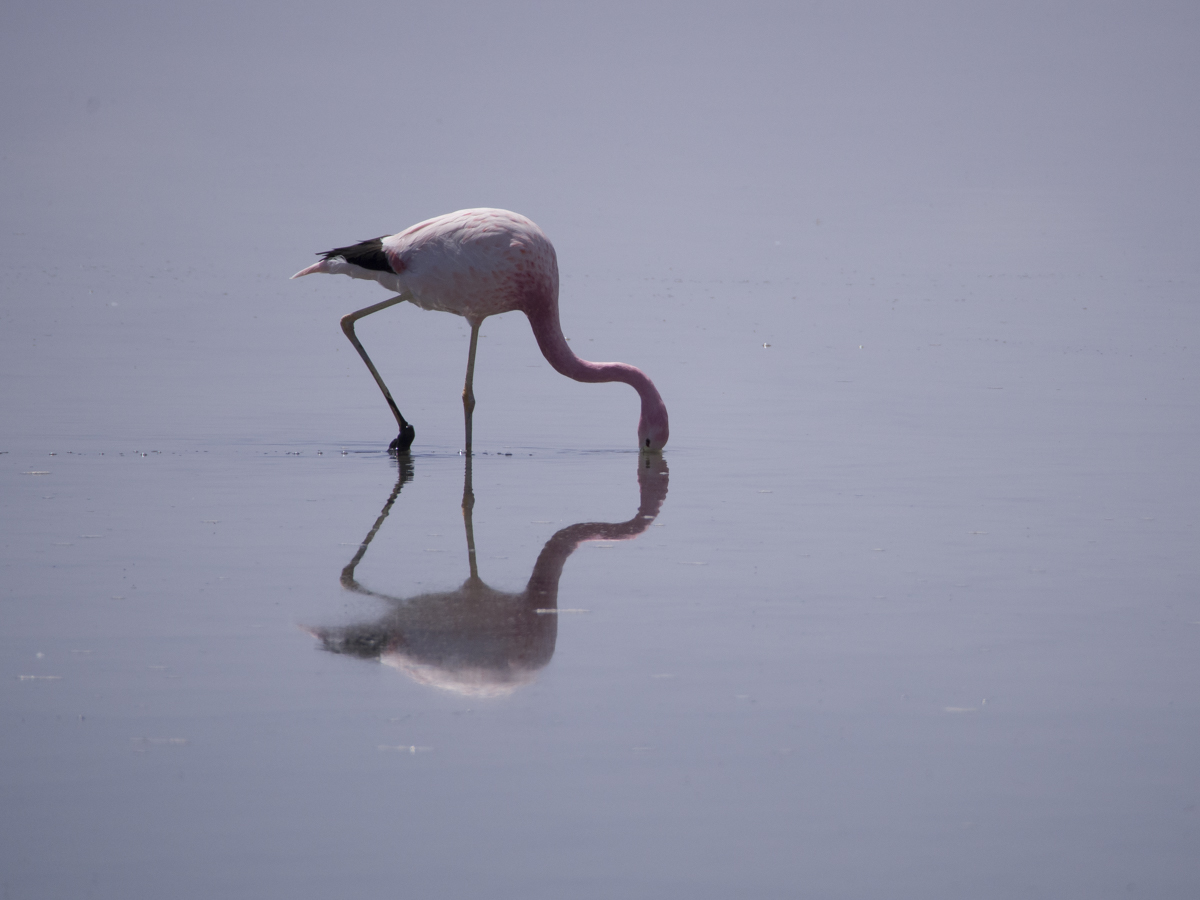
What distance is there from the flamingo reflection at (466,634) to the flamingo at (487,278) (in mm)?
3360

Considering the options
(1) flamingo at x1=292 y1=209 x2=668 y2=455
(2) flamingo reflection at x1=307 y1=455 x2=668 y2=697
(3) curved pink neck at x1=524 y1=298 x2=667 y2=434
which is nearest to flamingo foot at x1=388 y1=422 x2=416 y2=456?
(1) flamingo at x1=292 y1=209 x2=668 y2=455

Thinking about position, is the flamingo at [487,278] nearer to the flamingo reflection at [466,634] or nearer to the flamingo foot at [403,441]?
the flamingo foot at [403,441]

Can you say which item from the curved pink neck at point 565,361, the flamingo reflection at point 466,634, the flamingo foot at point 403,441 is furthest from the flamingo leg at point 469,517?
the curved pink neck at point 565,361

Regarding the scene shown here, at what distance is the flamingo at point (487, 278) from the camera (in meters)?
9.25

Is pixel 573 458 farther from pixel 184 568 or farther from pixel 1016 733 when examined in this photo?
pixel 1016 733

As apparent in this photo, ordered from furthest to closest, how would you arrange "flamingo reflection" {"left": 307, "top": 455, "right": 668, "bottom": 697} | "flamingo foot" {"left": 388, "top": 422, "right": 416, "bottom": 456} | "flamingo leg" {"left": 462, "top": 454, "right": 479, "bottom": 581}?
"flamingo foot" {"left": 388, "top": 422, "right": 416, "bottom": 456}, "flamingo leg" {"left": 462, "top": 454, "right": 479, "bottom": 581}, "flamingo reflection" {"left": 307, "top": 455, "right": 668, "bottom": 697}

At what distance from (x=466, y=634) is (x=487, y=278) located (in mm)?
4755

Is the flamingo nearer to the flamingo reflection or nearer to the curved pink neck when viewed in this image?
the curved pink neck

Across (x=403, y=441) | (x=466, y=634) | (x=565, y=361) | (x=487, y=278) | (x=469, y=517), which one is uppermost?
(x=487, y=278)

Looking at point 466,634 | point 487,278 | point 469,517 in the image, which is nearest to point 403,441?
point 487,278

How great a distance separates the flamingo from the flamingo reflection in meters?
3.36

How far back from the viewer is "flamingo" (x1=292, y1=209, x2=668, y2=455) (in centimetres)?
925

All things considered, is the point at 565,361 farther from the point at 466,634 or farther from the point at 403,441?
the point at 466,634

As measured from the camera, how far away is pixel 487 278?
9281 mm
